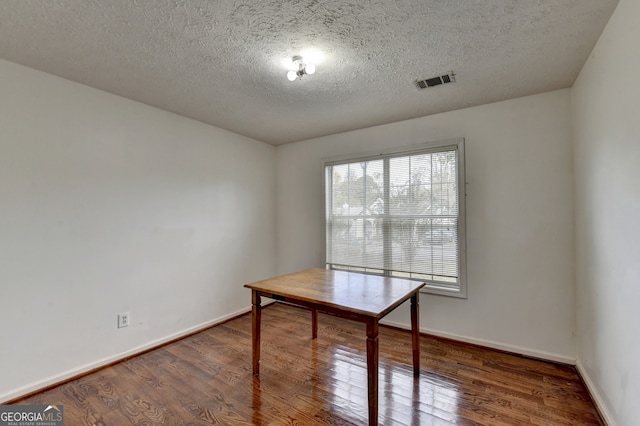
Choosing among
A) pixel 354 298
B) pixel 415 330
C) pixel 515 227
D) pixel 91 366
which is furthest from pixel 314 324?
pixel 515 227

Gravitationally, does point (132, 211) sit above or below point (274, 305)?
above

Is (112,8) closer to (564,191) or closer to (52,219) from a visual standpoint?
(52,219)

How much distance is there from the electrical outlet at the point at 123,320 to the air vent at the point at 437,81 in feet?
10.8

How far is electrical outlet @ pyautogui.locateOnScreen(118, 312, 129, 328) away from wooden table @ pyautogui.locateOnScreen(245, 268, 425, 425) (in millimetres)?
1275

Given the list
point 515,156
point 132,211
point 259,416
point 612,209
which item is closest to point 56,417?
point 259,416

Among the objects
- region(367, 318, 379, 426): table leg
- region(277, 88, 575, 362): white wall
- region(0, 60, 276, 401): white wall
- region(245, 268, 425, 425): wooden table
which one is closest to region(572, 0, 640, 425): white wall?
region(277, 88, 575, 362): white wall

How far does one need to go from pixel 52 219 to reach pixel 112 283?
697mm

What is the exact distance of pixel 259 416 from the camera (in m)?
1.81

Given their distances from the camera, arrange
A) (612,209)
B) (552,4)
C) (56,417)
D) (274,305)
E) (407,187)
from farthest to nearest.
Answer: (274,305), (407,187), (56,417), (612,209), (552,4)

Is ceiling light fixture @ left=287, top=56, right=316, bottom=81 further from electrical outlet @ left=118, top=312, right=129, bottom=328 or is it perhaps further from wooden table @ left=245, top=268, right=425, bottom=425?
electrical outlet @ left=118, top=312, right=129, bottom=328

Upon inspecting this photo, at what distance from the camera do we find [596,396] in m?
1.88

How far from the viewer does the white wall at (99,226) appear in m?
2.00

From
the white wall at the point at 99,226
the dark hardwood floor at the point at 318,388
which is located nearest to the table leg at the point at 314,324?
the dark hardwood floor at the point at 318,388

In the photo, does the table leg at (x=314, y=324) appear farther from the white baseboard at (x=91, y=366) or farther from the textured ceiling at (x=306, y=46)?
the textured ceiling at (x=306, y=46)
